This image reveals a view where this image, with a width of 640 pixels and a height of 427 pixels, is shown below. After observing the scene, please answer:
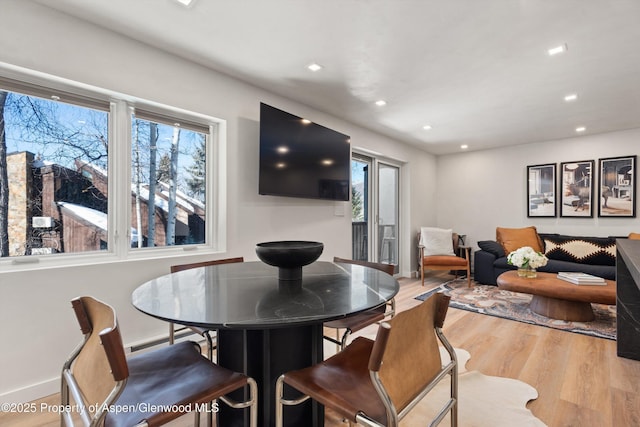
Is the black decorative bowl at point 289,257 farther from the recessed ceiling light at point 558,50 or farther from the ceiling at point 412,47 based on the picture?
the recessed ceiling light at point 558,50

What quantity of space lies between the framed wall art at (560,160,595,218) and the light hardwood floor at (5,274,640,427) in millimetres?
2820

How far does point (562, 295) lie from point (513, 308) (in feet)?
2.01

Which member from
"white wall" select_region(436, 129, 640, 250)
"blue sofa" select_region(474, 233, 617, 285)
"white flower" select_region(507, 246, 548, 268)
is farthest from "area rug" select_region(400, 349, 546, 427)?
"white wall" select_region(436, 129, 640, 250)

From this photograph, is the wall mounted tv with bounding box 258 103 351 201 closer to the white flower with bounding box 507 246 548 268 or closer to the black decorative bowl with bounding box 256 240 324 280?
the black decorative bowl with bounding box 256 240 324 280

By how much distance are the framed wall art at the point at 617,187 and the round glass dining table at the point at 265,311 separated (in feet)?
16.3

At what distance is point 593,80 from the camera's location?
2.74 m

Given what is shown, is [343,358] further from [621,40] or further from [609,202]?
[609,202]

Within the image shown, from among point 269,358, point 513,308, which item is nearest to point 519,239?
point 513,308

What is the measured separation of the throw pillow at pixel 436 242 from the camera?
5.02 meters

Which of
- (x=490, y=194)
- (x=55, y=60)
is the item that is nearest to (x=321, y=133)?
(x=55, y=60)

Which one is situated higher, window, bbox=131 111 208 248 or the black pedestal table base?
window, bbox=131 111 208 248

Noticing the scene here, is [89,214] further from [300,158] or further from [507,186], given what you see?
[507,186]

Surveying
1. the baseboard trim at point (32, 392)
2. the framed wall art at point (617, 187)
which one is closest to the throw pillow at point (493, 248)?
the framed wall art at point (617, 187)

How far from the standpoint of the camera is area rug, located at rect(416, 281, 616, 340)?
2.90 m
